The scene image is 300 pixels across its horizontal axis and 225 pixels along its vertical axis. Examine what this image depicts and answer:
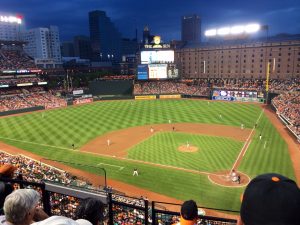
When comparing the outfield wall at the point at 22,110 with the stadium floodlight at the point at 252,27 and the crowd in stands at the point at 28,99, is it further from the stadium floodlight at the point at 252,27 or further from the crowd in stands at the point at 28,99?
the stadium floodlight at the point at 252,27

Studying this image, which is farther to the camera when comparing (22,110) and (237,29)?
(237,29)

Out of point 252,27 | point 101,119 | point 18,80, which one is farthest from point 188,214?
point 252,27

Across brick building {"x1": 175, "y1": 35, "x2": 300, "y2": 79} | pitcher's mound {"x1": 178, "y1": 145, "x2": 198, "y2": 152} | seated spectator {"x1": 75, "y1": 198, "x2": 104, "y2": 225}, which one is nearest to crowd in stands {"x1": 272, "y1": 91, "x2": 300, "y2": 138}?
pitcher's mound {"x1": 178, "y1": 145, "x2": 198, "y2": 152}

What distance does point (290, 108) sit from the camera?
49625 millimetres

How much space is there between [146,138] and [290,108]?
28.2 metres

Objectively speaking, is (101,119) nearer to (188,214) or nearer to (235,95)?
(235,95)

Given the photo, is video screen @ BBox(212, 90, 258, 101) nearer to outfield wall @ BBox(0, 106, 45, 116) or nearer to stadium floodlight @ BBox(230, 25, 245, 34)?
stadium floodlight @ BBox(230, 25, 245, 34)

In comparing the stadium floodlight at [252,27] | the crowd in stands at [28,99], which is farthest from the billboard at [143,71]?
the stadium floodlight at [252,27]

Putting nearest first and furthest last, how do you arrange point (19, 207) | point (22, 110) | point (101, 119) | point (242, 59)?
point (19, 207)
point (101, 119)
point (22, 110)
point (242, 59)

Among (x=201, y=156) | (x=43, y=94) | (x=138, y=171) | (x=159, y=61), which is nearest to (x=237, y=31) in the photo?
(x=159, y=61)

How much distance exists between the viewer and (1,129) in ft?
156

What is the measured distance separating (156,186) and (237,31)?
83622 mm

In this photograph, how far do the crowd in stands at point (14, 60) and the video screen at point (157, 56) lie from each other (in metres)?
34.5

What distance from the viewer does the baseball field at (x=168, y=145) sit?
25.5m
